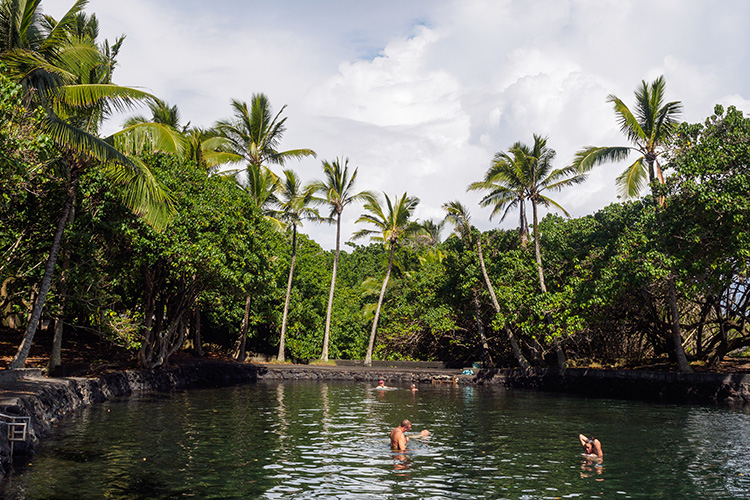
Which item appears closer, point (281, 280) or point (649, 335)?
point (649, 335)

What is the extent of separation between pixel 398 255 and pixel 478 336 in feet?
37.1

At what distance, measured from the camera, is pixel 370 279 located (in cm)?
4744

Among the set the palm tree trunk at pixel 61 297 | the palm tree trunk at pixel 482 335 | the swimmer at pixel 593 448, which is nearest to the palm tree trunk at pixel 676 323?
the palm tree trunk at pixel 482 335

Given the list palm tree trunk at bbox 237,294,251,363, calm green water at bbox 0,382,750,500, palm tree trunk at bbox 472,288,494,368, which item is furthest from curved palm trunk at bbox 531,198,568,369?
palm tree trunk at bbox 237,294,251,363

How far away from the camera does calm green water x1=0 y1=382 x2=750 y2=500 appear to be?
10227 mm

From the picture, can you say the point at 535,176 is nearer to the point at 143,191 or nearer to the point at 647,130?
the point at 647,130

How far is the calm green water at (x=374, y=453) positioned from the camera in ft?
33.6

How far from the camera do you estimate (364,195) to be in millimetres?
41688

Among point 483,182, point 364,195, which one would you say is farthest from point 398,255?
point 483,182

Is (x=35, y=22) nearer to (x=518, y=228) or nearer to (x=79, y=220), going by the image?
(x=79, y=220)

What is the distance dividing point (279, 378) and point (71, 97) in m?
23.1

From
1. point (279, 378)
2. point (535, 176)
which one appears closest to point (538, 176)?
point (535, 176)

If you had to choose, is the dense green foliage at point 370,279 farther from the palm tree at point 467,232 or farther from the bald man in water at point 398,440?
the bald man in water at point 398,440

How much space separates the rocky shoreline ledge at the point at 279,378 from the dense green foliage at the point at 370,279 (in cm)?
180
